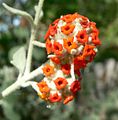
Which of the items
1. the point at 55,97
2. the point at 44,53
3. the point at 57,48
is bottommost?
the point at 44,53

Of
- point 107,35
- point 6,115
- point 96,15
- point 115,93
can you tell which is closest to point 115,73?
point 115,93

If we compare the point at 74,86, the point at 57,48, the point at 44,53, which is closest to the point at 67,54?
the point at 57,48

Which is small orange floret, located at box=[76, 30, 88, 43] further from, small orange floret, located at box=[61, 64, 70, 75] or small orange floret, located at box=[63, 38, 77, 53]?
small orange floret, located at box=[61, 64, 70, 75]

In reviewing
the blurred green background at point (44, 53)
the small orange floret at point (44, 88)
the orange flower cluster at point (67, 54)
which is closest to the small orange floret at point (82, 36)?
the orange flower cluster at point (67, 54)

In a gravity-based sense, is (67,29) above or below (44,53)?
above

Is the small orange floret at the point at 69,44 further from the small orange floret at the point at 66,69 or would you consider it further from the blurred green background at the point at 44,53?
the blurred green background at the point at 44,53

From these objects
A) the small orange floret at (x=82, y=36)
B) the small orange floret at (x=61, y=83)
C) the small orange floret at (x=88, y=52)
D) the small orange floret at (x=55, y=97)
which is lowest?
the small orange floret at (x=55, y=97)

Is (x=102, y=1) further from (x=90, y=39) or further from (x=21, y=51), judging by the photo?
(x=90, y=39)

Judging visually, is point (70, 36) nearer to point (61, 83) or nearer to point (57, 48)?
point (57, 48)
